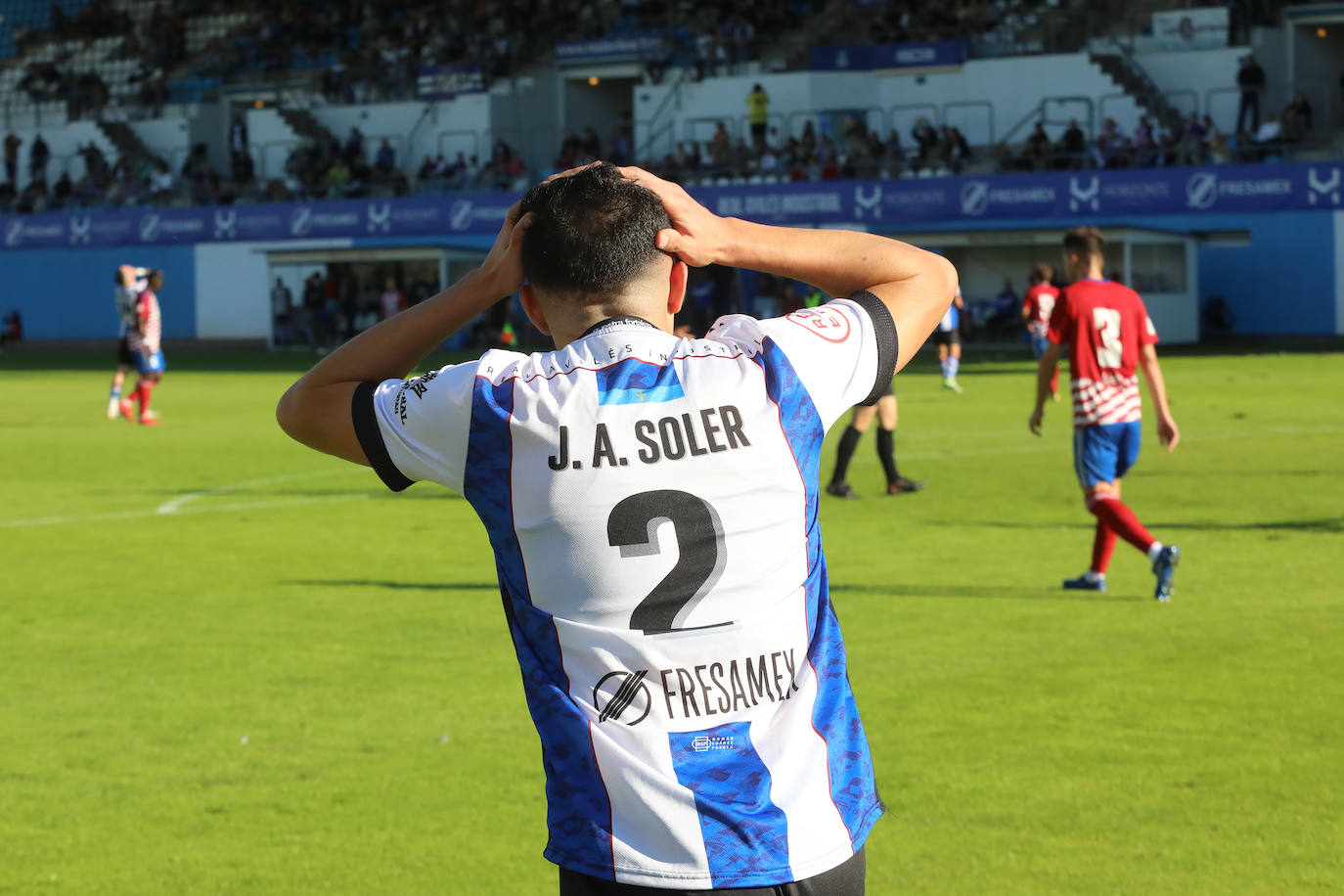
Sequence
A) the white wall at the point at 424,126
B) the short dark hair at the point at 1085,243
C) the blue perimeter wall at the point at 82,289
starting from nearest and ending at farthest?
1. the short dark hair at the point at 1085,243
2. the white wall at the point at 424,126
3. the blue perimeter wall at the point at 82,289

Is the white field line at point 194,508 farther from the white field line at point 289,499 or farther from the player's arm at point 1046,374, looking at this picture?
the player's arm at point 1046,374

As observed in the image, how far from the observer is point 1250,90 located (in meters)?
39.9

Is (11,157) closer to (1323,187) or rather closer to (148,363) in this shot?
(148,363)

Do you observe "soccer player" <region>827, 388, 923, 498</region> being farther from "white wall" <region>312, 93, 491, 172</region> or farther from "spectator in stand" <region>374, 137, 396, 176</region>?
"white wall" <region>312, 93, 491, 172</region>

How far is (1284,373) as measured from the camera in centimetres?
2991

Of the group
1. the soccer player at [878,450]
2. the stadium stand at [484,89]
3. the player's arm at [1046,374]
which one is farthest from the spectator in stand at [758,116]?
the player's arm at [1046,374]

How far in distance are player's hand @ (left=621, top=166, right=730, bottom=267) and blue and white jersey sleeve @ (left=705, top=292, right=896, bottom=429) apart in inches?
4.8

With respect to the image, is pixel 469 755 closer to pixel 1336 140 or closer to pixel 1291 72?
pixel 1336 140

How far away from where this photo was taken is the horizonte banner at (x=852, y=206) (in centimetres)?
3759

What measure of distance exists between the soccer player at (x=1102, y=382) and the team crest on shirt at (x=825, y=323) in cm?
727

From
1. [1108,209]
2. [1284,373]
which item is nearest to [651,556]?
[1284,373]

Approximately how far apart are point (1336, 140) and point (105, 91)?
43759 mm

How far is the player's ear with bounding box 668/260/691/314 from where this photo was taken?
2.58 meters

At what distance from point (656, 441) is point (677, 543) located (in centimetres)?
15
